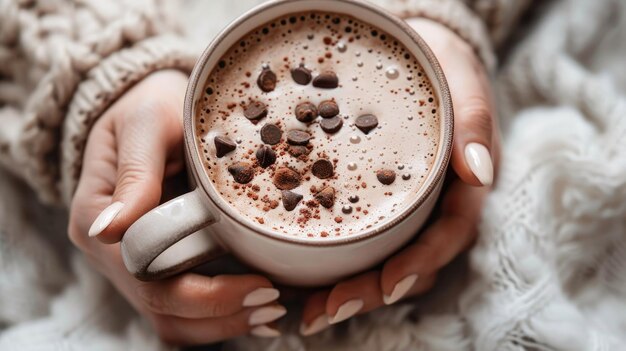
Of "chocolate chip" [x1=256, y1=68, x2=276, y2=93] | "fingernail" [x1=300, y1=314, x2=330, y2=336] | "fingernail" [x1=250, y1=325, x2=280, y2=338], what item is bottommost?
"fingernail" [x1=250, y1=325, x2=280, y2=338]

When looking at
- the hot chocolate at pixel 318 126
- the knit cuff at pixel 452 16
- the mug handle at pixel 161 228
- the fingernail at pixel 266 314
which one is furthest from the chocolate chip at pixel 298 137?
the knit cuff at pixel 452 16

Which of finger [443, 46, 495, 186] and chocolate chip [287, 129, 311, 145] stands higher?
chocolate chip [287, 129, 311, 145]

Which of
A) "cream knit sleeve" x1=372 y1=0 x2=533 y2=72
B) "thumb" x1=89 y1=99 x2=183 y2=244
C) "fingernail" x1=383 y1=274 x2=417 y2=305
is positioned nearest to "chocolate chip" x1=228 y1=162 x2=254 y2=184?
"thumb" x1=89 y1=99 x2=183 y2=244

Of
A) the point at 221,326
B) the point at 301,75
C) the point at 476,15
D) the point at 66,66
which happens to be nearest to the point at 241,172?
the point at 301,75

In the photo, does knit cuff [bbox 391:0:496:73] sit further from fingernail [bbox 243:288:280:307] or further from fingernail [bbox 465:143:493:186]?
fingernail [bbox 243:288:280:307]

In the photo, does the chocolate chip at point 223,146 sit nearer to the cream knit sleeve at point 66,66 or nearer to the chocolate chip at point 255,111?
the chocolate chip at point 255,111

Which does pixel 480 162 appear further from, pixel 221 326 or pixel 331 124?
pixel 221 326

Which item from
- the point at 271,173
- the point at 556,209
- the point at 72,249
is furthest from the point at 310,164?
the point at 72,249
